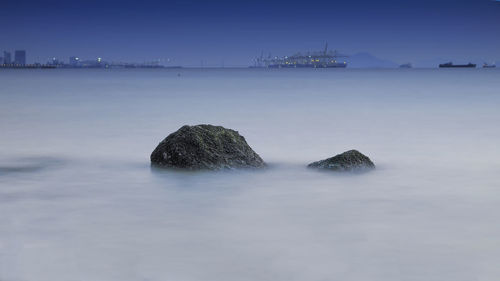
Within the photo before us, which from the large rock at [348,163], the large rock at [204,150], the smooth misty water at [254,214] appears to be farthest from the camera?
the large rock at [348,163]

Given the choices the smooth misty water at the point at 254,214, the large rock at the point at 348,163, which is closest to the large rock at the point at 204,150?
the smooth misty water at the point at 254,214

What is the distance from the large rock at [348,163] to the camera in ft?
25.6

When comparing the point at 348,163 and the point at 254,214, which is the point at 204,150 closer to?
the point at 348,163

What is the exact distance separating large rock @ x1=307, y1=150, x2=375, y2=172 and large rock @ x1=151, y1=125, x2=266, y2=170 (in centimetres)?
86

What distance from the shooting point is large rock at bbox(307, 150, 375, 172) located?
25.6 ft

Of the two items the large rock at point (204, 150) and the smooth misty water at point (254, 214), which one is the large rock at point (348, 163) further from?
the large rock at point (204, 150)

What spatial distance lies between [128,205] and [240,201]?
1.02 m

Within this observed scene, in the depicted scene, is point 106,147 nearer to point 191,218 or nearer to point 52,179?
point 52,179

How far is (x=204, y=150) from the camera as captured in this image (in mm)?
7641

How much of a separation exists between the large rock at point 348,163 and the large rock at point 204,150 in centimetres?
86

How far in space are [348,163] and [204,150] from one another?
5.33ft

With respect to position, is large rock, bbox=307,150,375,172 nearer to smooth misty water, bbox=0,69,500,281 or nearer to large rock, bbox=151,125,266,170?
smooth misty water, bbox=0,69,500,281

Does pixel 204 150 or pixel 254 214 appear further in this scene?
pixel 204 150

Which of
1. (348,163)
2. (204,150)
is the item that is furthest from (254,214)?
(348,163)
